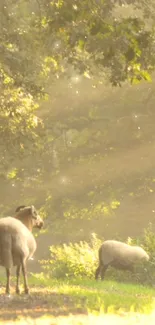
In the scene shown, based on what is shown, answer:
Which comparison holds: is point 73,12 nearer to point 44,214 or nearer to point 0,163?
point 0,163

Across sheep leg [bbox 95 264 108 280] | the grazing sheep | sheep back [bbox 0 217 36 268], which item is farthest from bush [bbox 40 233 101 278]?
sheep back [bbox 0 217 36 268]

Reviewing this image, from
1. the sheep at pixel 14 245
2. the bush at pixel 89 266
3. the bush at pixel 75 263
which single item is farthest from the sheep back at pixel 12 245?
the bush at pixel 75 263

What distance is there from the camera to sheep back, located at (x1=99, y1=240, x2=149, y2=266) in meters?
15.9

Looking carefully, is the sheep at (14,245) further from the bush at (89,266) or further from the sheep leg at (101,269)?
the bush at (89,266)

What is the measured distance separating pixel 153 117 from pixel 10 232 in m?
24.9

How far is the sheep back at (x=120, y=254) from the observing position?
1588 cm

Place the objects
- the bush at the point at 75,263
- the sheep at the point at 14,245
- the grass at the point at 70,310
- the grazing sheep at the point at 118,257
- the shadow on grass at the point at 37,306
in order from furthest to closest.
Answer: the bush at the point at 75,263
the grazing sheep at the point at 118,257
the sheep at the point at 14,245
the shadow on grass at the point at 37,306
the grass at the point at 70,310

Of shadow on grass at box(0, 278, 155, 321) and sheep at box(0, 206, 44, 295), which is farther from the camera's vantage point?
sheep at box(0, 206, 44, 295)

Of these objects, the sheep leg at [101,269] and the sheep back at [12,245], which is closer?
the sheep back at [12,245]

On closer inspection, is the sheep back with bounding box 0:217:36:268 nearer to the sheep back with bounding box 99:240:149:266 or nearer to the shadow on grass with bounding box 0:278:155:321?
the shadow on grass with bounding box 0:278:155:321

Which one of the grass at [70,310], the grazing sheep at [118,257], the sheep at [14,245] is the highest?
the grazing sheep at [118,257]

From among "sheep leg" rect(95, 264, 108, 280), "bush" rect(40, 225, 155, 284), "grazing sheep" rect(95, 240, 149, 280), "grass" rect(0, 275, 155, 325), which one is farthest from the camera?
"bush" rect(40, 225, 155, 284)

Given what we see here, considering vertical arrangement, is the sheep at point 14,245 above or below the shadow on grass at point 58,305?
above

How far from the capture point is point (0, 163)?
20828 millimetres
